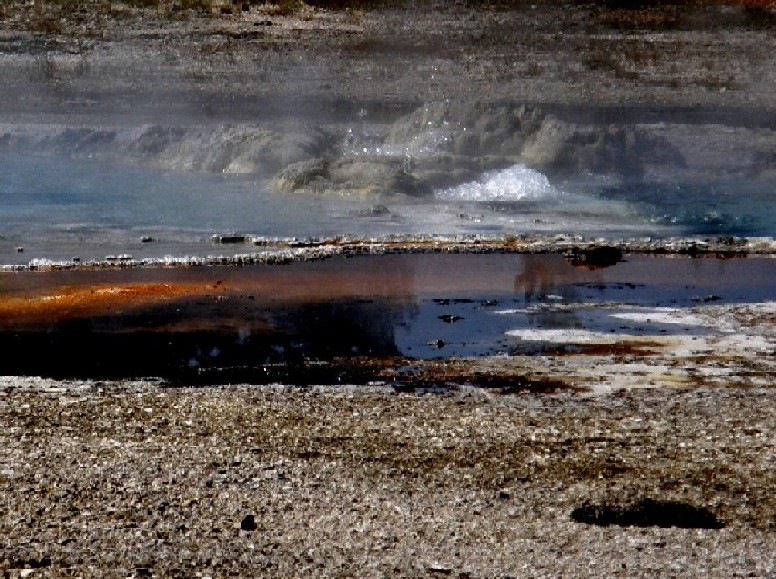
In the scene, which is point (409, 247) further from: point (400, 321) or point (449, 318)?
point (400, 321)

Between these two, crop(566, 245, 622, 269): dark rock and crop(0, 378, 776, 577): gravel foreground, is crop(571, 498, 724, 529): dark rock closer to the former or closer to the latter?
crop(0, 378, 776, 577): gravel foreground

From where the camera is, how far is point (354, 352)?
13.1 metres

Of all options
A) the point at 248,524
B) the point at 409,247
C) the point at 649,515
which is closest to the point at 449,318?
the point at 409,247

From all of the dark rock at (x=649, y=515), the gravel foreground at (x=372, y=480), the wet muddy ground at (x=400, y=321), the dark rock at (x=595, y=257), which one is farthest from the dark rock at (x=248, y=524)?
the dark rock at (x=595, y=257)

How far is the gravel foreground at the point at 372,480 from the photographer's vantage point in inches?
305

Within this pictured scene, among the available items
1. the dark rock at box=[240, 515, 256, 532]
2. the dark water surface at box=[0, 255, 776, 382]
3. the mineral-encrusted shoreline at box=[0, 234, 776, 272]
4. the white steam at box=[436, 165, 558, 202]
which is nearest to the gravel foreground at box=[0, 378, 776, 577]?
the dark rock at box=[240, 515, 256, 532]

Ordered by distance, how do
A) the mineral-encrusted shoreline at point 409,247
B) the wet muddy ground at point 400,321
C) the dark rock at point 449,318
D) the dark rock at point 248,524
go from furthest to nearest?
the mineral-encrusted shoreline at point 409,247, the dark rock at point 449,318, the wet muddy ground at point 400,321, the dark rock at point 248,524

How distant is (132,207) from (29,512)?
17.6 m

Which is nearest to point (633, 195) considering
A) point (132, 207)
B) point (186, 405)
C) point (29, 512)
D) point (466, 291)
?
point (132, 207)

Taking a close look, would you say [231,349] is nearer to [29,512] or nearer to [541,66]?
[29,512]

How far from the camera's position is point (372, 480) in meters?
9.17

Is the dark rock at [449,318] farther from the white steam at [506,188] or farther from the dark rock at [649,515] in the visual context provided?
the white steam at [506,188]

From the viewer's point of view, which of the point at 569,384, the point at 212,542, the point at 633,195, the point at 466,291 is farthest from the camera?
the point at 633,195

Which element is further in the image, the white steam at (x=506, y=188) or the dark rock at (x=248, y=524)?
the white steam at (x=506, y=188)
